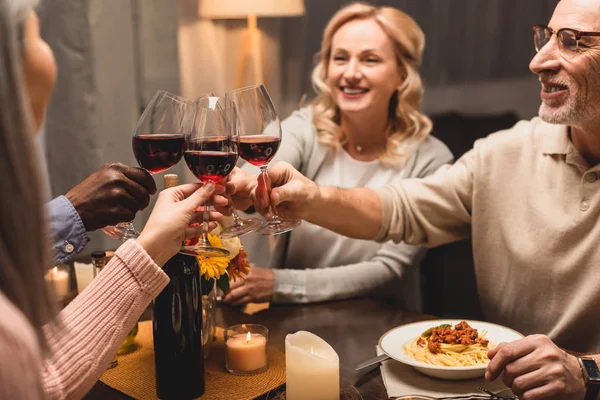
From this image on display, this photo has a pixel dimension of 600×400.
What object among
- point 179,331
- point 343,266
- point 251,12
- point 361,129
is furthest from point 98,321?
point 251,12

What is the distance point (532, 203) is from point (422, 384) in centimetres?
75

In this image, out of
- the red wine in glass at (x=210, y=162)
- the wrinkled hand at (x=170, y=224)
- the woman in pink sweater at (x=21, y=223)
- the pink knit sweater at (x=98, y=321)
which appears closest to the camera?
the woman in pink sweater at (x=21, y=223)

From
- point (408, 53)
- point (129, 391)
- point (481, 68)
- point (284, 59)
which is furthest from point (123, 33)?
point (129, 391)

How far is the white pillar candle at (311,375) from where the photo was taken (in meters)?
1.16

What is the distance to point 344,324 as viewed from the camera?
1.63m

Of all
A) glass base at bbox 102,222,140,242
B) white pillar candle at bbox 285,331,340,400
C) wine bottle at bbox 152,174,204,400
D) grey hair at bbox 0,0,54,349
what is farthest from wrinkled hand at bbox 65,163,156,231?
grey hair at bbox 0,0,54,349

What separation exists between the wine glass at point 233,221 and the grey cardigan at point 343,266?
13.9 inches

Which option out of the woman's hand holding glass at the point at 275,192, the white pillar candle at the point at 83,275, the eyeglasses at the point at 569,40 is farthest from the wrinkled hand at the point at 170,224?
the eyeglasses at the point at 569,40

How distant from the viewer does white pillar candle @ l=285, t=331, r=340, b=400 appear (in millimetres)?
1159

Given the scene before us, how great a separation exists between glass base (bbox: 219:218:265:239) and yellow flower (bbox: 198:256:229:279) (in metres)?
0.06

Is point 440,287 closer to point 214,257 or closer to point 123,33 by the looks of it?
point 214,257

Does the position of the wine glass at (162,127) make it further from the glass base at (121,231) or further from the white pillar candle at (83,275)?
the white pillar candle at (83,275)

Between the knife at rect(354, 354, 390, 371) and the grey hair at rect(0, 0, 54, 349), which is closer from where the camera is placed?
the grey hair at rect(0, 0, 54, 349)

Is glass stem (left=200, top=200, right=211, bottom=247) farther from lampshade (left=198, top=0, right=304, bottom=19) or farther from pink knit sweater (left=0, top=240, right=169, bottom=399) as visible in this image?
lampshade (left=198, top=0, right=304, bottom=19)
